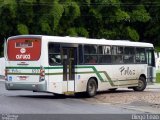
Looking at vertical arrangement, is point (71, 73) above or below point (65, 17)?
below

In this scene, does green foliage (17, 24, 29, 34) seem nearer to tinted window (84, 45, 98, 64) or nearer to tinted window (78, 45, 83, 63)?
tinted window (84, 45, 98, 64)

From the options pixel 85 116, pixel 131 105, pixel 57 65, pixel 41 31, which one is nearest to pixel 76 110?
pixel 85 116

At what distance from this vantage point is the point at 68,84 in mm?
24234

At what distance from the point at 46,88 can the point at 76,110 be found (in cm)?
457

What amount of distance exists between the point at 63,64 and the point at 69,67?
467 millimetres

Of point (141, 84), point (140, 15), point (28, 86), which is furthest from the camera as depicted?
point (140, 15)

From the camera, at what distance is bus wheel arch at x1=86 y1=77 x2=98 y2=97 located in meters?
25.5

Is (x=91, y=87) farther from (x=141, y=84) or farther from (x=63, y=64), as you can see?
(x=141, y=84)

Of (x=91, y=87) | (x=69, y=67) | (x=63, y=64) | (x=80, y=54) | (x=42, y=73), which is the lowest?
(x=91, y=87)

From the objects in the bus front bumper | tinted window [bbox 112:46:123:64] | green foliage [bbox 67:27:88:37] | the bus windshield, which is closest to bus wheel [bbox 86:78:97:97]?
tinted window [bbox 112:46:123:64]

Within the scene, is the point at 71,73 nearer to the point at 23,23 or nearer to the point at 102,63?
the point at 102,63

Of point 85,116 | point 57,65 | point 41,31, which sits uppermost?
point 41,31

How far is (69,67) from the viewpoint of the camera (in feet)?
80.2

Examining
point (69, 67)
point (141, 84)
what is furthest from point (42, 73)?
point (141, 84)
